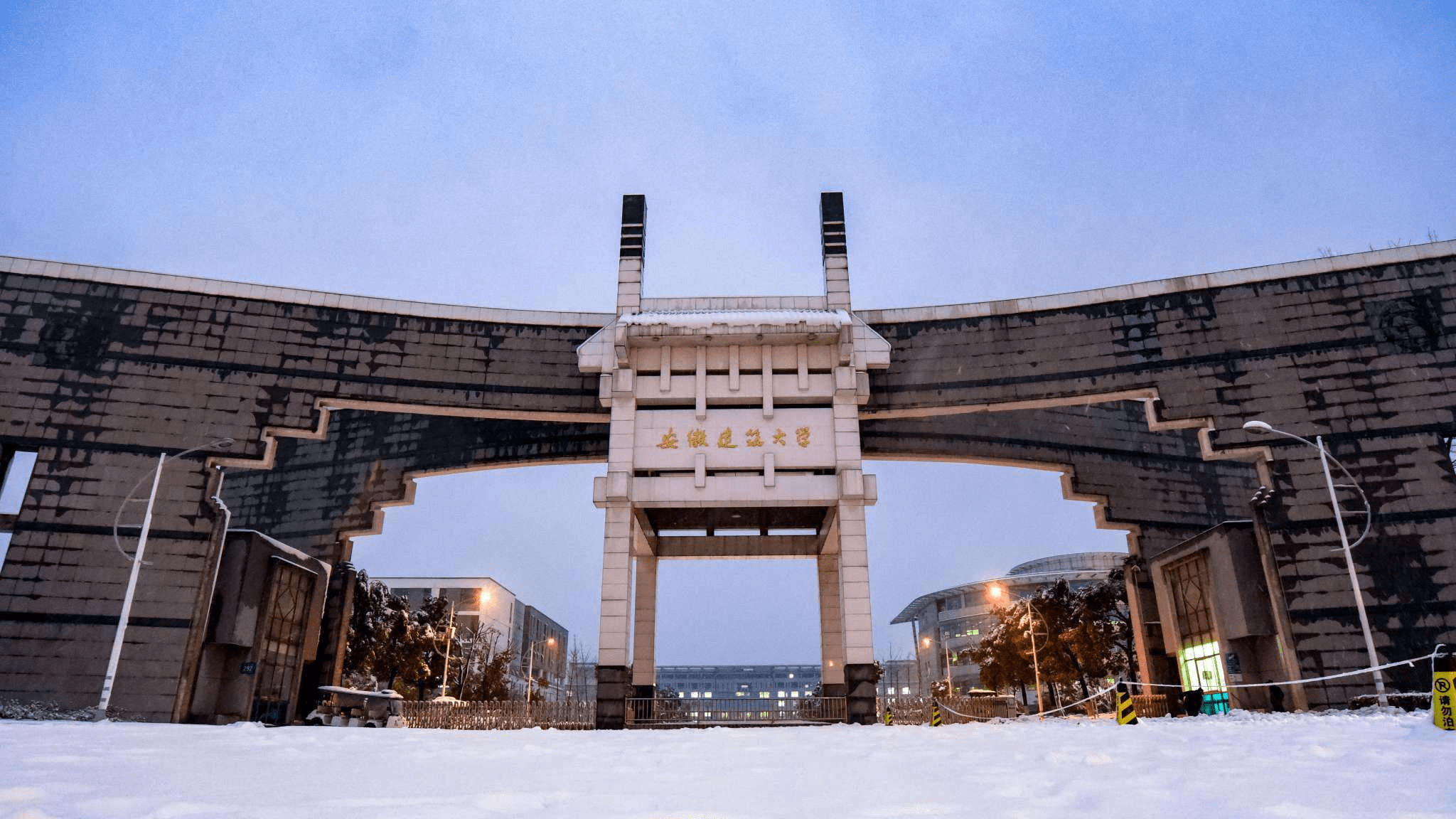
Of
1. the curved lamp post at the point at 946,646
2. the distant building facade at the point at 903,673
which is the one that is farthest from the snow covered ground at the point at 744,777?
the distant building facade at the point at 903,673

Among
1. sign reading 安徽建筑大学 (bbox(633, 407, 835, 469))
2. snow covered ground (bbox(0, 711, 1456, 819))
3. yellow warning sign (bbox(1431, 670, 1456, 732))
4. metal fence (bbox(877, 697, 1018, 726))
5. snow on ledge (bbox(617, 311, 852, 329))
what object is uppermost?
snow on ledge (bbox(617, 311, 852, 329))

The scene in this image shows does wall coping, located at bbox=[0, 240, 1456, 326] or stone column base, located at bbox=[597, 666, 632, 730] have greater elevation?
wall coping, located at bbox=[0, 240, 1456, 326]

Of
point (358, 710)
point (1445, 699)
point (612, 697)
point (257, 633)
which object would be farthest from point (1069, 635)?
point (257, 633)

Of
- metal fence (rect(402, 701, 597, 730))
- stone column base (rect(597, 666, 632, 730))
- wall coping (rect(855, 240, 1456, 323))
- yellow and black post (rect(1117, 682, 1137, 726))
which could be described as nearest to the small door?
metal fence (rect(402, 701, 597, 730))

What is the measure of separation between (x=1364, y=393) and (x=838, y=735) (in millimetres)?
20318

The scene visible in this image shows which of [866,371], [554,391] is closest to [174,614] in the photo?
[554,391]

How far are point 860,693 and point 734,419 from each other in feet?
31.2

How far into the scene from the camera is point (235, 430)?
25.1 metres

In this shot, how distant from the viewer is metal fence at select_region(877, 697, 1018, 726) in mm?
31703

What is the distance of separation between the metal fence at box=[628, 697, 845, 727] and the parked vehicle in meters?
10.1

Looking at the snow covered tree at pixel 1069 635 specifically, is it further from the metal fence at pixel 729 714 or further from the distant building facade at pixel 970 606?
the distant building facade at pixel 970 606

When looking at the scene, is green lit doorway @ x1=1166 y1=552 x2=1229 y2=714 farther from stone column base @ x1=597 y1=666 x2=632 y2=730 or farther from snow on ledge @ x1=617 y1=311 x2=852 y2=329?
stone column base @ x1=597 y1=666 x2=632 y2=730

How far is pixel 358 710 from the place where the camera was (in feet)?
101

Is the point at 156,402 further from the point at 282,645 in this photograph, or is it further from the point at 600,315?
the point at 600,315
